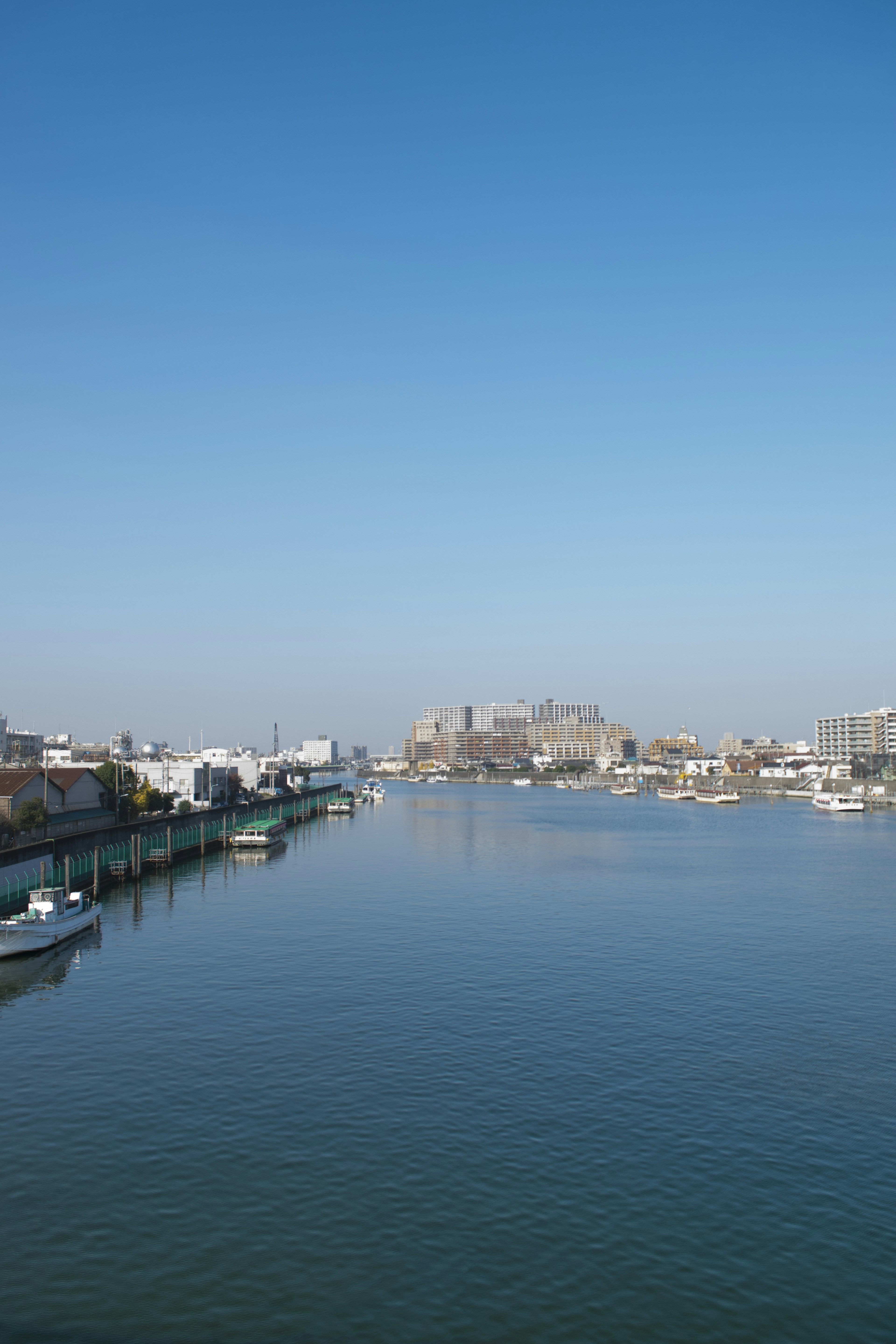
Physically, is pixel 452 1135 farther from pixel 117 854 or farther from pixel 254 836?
pixel 254 836

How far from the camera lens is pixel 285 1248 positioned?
62.6 ft

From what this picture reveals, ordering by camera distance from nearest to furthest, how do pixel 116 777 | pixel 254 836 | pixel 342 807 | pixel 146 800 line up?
pixel 146 800 < pixel 254 836 < pixel 116 777 < pixel 342 807

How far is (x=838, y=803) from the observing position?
6240 inches

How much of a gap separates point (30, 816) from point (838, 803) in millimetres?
132672

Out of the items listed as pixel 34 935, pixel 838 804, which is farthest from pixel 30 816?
pixel 838 804

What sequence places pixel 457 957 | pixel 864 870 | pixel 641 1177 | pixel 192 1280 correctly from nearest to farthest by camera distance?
pixel 192 1280, pixel 641 1177, pixel 457 957, pixel 864 870

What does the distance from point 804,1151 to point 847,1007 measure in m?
14.2

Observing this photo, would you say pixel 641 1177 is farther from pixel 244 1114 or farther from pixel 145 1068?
pixel 145 1068

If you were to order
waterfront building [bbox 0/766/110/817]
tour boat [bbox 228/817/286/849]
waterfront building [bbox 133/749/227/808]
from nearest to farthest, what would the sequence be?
waterfront building [bbox 0/766/110/817] → tour boat [bbox 228/817/286/849] → waterfront building [bbox 133/749/227/808]

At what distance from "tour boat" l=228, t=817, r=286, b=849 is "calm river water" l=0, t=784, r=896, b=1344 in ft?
152

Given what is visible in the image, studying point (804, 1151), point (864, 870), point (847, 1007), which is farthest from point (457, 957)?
point (864, 870)

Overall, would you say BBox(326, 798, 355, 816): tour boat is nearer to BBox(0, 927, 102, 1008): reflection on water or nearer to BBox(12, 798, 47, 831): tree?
BBox(12, 798, 47, 831): tree

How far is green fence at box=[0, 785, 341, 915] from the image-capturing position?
Result: 174 feet

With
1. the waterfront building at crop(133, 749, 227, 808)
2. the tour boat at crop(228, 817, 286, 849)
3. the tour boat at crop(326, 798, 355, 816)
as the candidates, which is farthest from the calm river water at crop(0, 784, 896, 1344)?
the tour boat at crop(326, 798, 355, 816)
